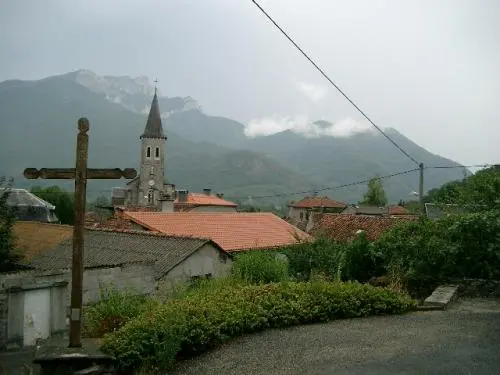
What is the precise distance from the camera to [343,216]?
35094 mm

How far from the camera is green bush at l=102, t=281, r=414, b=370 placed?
21.4 ft

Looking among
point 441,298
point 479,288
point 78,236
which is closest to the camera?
point 78,236

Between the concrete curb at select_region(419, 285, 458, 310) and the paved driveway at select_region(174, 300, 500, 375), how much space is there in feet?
1.92

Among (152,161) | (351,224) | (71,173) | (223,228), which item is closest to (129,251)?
(223,228)

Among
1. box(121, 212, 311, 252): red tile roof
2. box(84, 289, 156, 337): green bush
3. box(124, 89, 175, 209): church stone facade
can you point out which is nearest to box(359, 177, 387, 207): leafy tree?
box(124, 89, 175, 209): church stone facade

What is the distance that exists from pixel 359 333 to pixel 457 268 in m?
4.58

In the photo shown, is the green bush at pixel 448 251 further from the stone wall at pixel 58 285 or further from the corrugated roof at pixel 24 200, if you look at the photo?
the corrugated roof at pixel 24 200

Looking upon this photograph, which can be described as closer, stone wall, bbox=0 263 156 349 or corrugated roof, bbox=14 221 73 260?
stone wall, bbox=0 263 156 349

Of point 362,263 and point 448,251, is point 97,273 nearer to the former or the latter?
point 362,263

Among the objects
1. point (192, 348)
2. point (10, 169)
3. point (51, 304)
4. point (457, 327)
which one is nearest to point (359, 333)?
point (457, 327)

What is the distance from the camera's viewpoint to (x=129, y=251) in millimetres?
20688

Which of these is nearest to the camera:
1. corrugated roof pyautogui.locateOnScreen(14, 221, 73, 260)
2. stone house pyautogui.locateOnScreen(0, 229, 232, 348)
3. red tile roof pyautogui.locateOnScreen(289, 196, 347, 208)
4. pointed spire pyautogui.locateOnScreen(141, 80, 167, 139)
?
stone house pyautogui.locateOnScreen(0, 229, 232, 348)

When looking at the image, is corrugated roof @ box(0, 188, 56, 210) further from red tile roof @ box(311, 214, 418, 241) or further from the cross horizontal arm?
the cross horizontal arm

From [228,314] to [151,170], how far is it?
67.5 m
